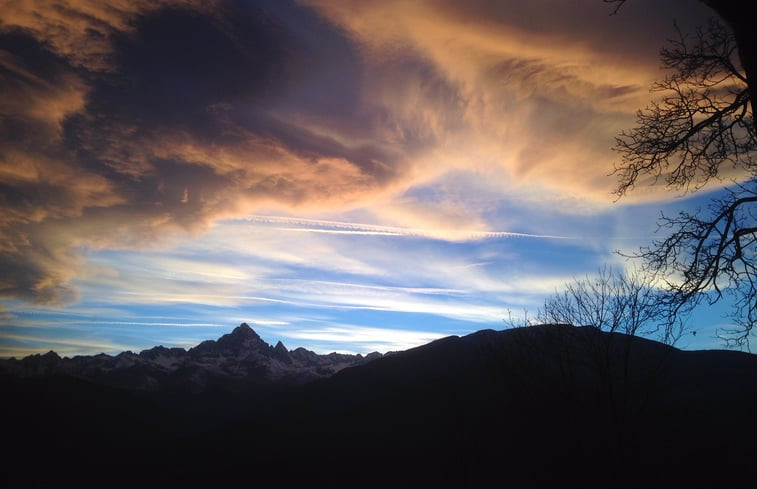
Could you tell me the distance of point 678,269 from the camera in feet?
23.3

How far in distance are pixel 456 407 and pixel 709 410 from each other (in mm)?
145272

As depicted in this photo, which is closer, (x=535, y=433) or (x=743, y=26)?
(x=743, y=26)

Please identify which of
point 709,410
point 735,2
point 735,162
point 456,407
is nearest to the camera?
point 735,2

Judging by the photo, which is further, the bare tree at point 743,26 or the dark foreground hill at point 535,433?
the dark foreground hill at point 535,433

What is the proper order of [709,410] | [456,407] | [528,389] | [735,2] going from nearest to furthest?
1. [735,2]
2. [528,389]
3. [456,407]
4. [709,410]

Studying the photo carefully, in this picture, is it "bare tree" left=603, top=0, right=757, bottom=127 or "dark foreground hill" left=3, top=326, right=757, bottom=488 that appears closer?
"bare tree" left=603, top=0, right=757, bottom=127

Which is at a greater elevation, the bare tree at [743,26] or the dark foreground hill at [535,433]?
the bare tree at [743,26]

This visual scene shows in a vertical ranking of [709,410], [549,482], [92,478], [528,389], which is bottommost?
[92,478]

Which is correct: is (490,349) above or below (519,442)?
above

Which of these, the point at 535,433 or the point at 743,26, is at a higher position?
the point at 743,26

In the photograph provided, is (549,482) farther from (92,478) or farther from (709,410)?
(92,478)

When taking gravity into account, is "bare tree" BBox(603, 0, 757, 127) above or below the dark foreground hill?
above

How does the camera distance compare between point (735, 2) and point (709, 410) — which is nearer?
point (735, 2)

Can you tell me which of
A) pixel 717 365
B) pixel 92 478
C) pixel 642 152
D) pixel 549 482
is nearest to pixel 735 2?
pixel 642 152
